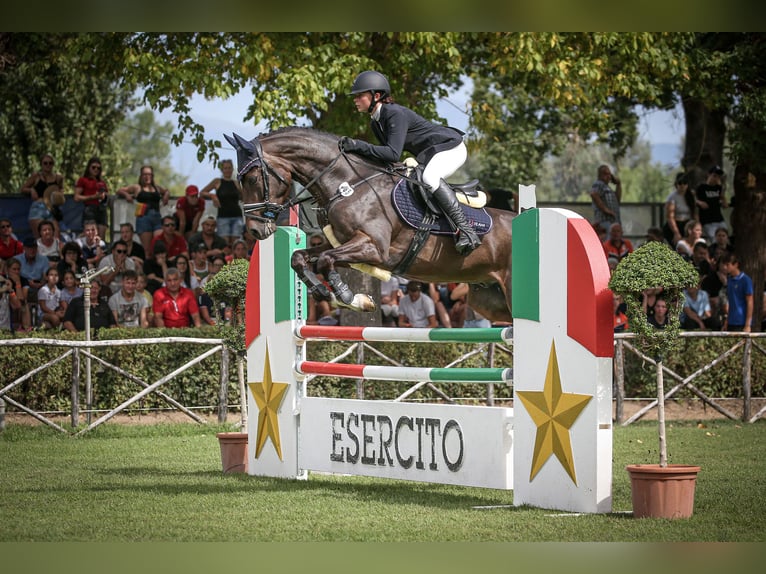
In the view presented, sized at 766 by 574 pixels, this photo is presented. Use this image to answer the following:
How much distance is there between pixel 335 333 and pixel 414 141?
1424 mm

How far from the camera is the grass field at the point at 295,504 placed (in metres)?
5.18

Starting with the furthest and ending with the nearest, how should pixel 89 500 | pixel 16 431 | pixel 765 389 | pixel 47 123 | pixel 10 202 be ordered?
pixel 47 123, pixel 10 202, pixel 765 389, pixel 16 431, pixel 89 500

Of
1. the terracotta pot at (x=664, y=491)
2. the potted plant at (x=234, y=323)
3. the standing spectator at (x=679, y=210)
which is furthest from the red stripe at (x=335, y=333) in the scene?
the standing spectator at (x=679, y=210)

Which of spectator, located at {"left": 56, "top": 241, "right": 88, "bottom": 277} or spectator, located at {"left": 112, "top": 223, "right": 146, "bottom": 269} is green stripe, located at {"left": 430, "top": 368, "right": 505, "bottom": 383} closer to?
spectator, located at {"left": 56, "top": 241, "right": 88, "bottom": 277}

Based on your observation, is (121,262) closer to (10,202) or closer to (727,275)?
(10,202)

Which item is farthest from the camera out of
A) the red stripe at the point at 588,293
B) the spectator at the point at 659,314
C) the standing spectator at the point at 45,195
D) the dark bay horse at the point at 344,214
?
the standing spectator at the point at 45,195

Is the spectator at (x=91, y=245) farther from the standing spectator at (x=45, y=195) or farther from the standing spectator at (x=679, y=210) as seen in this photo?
the standing spectator at (x=679, y=210)

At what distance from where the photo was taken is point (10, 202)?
14156 mm

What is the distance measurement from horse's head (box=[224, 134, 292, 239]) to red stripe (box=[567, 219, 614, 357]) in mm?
1952

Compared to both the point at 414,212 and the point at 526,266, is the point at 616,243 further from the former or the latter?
the point at 526,266

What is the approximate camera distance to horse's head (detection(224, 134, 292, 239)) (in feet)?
22.0

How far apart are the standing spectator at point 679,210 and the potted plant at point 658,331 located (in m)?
9.37
